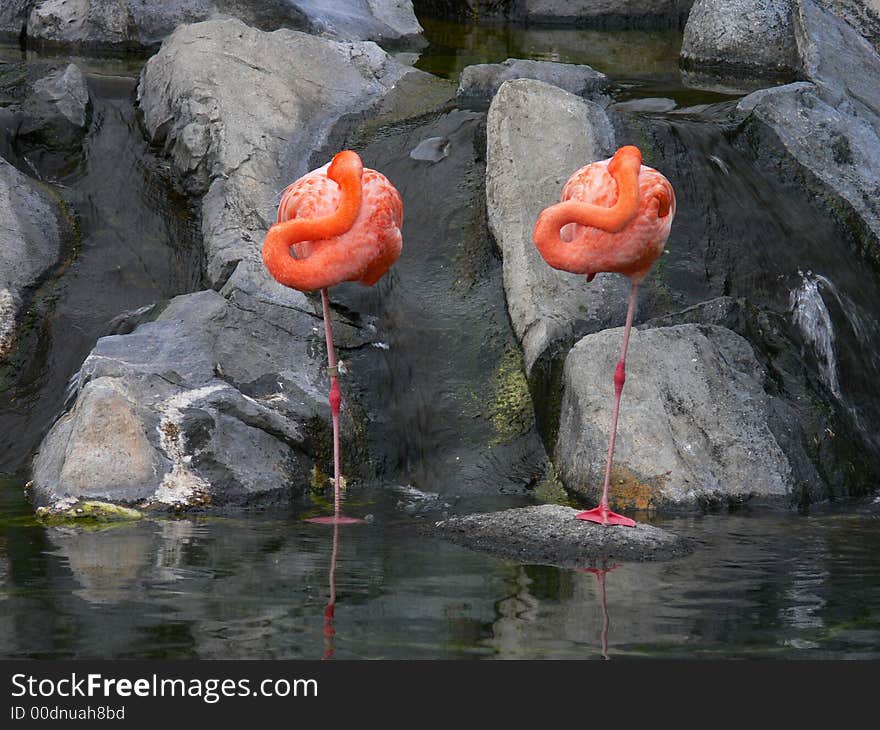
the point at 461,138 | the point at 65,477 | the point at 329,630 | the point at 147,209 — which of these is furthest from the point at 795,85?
the point at 329,630

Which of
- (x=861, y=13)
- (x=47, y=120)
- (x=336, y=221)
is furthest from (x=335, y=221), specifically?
(x=861, y=13)

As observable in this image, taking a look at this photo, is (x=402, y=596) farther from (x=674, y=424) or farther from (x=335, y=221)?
(x=674, y=424)

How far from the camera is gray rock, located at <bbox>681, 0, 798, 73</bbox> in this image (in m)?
12.8

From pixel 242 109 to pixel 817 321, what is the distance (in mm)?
3896

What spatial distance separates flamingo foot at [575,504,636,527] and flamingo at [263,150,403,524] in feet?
3.97

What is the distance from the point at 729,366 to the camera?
726cm

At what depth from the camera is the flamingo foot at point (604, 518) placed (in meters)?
5.91

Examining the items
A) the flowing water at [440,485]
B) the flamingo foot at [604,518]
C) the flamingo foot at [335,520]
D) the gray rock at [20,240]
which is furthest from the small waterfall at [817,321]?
the gray rock at [20,240]

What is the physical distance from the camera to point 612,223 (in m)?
6.35

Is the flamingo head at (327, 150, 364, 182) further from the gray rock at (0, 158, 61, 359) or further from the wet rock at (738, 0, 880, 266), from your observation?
the wet rock at (738, 0, 880, 266)

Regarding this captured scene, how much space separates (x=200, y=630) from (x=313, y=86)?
614 cm

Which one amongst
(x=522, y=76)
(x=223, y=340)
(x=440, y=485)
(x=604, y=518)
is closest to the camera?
(x=604, y=518)

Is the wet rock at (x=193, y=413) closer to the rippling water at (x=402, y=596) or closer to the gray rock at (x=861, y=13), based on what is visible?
the rippling water at (x=402, y=596)

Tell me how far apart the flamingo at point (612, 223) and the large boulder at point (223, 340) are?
1.56 metres
